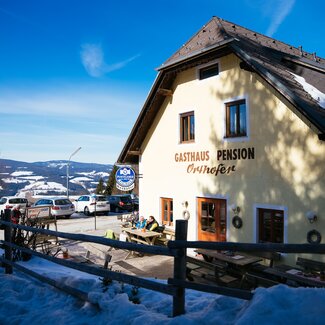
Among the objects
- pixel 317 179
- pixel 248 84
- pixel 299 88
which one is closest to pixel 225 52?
pixel 248 84

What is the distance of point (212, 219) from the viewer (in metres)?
11.5

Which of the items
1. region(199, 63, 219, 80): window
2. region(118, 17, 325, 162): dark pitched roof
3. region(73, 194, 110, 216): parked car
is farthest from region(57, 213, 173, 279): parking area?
region(73, 194, 110, 216): parked car

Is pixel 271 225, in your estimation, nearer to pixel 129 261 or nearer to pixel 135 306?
pixel 129 261

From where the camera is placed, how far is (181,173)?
1281 cm

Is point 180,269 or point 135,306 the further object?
point 135,306

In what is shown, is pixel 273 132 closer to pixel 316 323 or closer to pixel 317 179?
pixel 317 179

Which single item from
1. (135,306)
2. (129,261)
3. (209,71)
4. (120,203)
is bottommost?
(129,261)

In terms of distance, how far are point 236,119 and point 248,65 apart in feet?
5.77

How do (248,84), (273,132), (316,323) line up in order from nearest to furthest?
(316,323), (273,132), (248,84)

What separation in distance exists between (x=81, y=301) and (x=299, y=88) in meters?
8.30

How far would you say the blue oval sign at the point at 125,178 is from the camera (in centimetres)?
1431

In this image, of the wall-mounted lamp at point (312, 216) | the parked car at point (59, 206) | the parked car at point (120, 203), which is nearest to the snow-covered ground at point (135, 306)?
the wall-mounted lamp at point (312, 216)

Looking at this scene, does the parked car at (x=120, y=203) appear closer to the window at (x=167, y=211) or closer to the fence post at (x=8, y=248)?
the window at (x=167, y=211)

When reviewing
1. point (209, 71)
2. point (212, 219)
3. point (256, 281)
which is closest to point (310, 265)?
point (256, 281)
